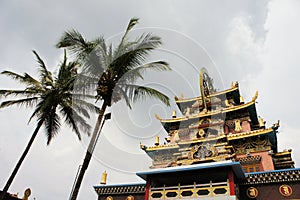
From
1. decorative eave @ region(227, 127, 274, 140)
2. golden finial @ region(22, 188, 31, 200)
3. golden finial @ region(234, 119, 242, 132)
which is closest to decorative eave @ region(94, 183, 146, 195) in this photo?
golden finial @ region(22, 188, 31, 200)

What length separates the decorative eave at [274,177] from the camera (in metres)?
13.7

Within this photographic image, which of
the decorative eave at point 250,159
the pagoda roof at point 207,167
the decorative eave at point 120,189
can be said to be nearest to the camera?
the pagoda roof at point 207,167

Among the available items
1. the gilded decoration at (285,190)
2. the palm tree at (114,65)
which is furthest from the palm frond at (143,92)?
the gilded decoration at (285,190)

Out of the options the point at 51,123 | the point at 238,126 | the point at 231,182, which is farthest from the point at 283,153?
the point at 51,123

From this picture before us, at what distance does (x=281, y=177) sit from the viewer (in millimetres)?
13953

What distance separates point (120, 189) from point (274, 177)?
9.78 meters

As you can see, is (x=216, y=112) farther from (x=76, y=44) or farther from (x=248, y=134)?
(x=76, y=44)

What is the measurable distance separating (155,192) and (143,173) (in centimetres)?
129

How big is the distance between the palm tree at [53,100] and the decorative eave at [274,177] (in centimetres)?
1011

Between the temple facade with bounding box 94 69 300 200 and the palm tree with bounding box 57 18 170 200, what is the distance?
4.77m

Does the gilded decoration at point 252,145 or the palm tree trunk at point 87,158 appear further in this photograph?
the gilded decoration at point 252,145

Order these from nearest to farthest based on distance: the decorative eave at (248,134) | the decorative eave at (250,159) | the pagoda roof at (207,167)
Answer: the pagoda roof at (207,167), the decorative eave at (250,159), the decorative eave at (248,134)

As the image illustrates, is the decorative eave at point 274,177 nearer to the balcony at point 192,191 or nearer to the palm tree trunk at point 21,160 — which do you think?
the balcony at point 192,191

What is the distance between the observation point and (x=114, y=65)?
43.7ft
